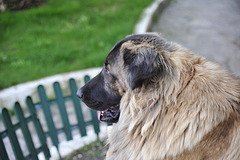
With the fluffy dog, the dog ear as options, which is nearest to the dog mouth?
the fluffy dog

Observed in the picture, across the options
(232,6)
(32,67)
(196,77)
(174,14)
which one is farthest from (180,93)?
(232,6)

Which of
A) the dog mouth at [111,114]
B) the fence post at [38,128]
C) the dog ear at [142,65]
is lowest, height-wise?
the fence post at [38,128]

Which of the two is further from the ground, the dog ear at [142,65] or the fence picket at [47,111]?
the dog ear at [142,65]

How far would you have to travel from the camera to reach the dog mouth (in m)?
2.42

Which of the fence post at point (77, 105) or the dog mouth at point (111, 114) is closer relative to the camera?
the dog mouth at point (111, 114)

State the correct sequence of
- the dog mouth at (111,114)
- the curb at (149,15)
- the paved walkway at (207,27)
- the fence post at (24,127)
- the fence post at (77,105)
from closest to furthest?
the dog mouth at (111,114)
the fence post at (24,127)
the fence post at (77,105)
the paved walkway at (207,27)
the curb at (149,15)

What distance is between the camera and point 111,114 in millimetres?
2463

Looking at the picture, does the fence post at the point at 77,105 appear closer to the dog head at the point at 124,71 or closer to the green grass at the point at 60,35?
the dog head at the point at 124,71

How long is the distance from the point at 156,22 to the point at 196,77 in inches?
213

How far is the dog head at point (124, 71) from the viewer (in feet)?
5.82

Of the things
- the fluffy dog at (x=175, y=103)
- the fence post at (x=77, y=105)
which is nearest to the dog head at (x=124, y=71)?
the fluffy dog at (x=175, y=103)

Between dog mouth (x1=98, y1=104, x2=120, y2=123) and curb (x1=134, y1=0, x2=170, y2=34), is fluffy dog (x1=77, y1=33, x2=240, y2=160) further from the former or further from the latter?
curb (x1=134, y1=0, x2=170, y2=34)

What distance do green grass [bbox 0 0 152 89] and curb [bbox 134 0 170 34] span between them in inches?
6.0

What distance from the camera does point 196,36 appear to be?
6.38 m
